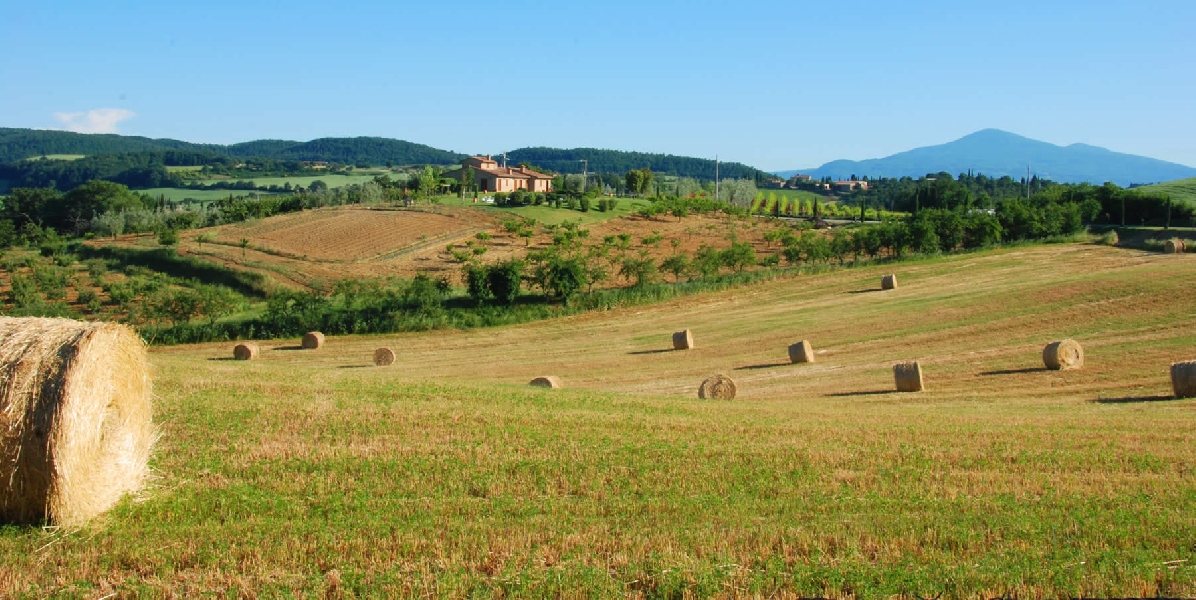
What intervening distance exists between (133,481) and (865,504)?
818 centimetres

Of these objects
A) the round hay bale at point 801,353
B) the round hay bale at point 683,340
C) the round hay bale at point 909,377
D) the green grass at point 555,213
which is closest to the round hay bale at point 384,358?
the round hay bale at point 683,340

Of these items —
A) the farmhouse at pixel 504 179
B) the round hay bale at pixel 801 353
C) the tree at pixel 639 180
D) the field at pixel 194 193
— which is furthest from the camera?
the field at pixel 194 193

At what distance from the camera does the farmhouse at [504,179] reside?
137 meters

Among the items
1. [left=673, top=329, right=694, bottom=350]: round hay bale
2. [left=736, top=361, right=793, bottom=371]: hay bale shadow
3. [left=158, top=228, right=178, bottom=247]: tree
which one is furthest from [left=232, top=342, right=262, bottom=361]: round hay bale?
[left=158, top=228, right=178, bottom=247]: tree

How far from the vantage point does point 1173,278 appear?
38.6 metres

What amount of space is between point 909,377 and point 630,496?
54.4 feet

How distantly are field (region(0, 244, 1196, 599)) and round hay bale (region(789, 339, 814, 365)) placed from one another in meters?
7.47

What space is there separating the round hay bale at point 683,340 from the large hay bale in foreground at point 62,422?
92.3 ft

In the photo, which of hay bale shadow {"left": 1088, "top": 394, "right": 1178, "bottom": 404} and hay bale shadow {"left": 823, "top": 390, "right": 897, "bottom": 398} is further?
hay bale shadow {"left": 823, "top": 390, "right": 897, "bottom": 398}

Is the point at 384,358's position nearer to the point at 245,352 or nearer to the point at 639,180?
the point at 245,352

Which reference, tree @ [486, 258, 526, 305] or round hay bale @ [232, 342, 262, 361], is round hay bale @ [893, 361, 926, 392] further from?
tree @ [486, 258, 526, 305]

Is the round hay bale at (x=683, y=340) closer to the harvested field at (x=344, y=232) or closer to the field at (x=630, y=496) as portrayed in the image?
the field at (x=630, y=496)

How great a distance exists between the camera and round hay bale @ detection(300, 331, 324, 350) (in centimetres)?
4075

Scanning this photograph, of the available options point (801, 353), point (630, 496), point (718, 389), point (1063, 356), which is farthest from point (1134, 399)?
point (630, 496)
